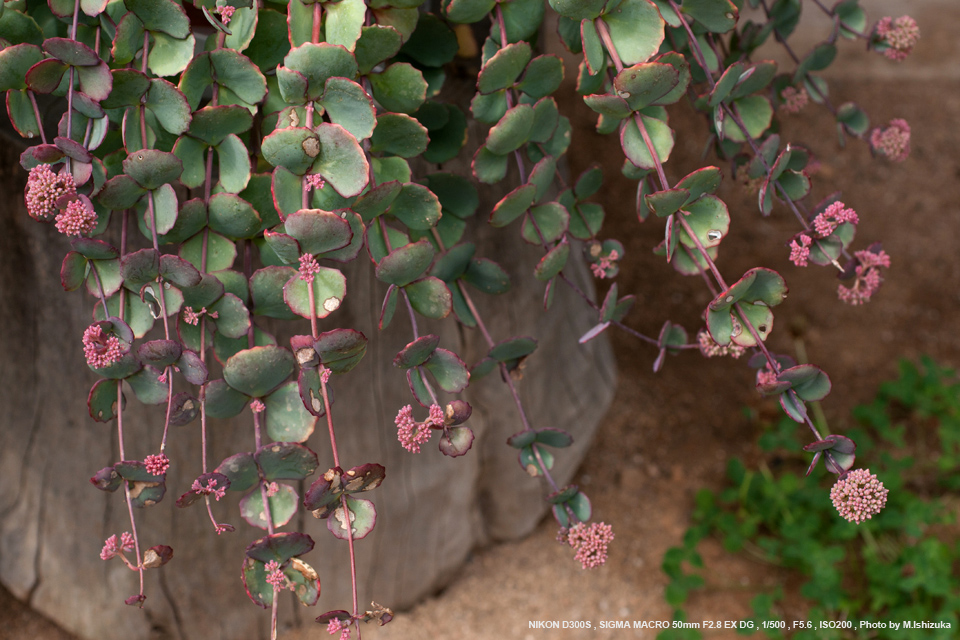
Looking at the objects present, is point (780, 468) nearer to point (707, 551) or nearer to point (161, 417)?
point (707, 551)

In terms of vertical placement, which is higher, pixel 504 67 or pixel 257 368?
pixel 504 67

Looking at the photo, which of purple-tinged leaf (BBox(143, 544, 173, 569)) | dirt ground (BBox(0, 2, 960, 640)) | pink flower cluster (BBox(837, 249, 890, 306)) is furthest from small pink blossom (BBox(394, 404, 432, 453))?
dirt ground (BBox(0, 2, 960, 640))

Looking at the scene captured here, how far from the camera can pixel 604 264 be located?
779 mm

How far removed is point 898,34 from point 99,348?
2.87 ft

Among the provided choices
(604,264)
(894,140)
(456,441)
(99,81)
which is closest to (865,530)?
(894,140)

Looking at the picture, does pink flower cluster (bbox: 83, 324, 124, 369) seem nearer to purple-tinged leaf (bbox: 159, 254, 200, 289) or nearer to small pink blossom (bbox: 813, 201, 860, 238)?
purple-tinged leaf (bbox: 159, 254, 200, 289)

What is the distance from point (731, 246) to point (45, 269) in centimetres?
155

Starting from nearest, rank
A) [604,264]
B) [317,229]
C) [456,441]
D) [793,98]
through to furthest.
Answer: [317,229] < [456,441] < [604,264] < [793,98]

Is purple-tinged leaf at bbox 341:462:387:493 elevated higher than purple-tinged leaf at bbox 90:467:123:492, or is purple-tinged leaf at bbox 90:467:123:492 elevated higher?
purple-tinged leaf at bbox 341:462:387:493

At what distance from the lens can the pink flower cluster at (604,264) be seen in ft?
2.55

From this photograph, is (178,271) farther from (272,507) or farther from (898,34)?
(898,34)

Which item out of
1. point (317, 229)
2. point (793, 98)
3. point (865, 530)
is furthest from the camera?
point (865, 530)

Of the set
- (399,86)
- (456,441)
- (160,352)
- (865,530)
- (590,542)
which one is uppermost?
(399,86)

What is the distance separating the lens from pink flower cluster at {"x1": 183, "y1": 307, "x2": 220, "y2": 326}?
2.03 feet
